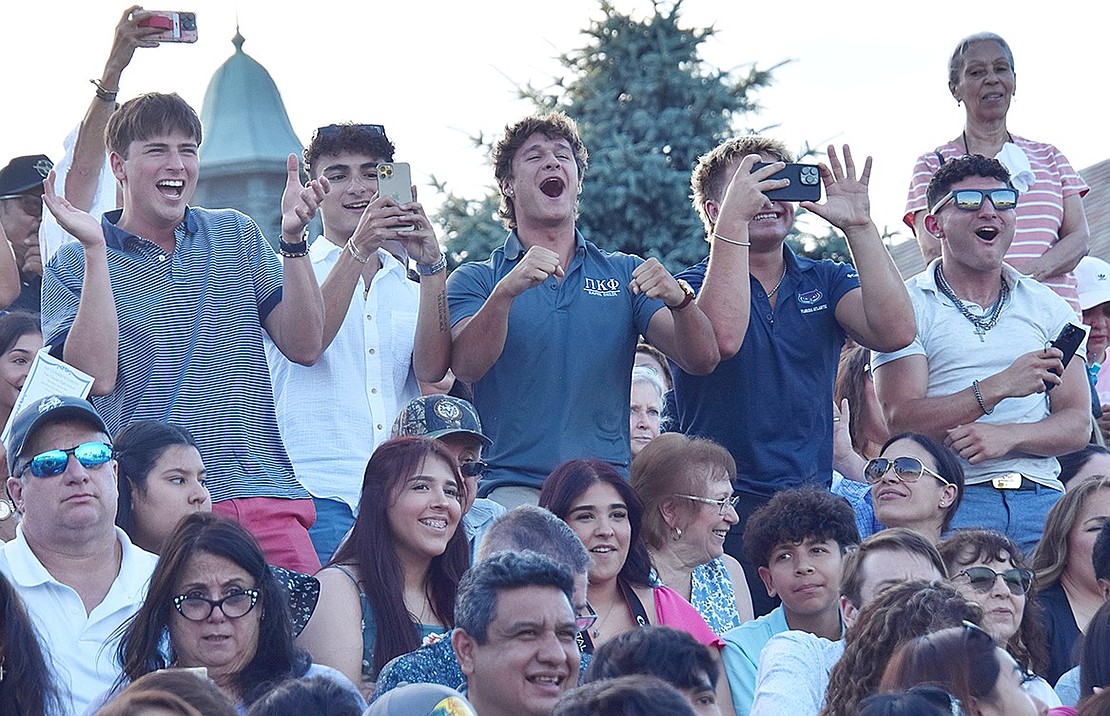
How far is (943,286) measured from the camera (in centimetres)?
720

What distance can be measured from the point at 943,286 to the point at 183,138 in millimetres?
3221

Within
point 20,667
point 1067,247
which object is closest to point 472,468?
point 20,667

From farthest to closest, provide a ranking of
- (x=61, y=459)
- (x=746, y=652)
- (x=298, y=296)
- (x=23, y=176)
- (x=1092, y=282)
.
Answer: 1. (x=1092, y=282)
2. (x=23, y=176)
3. (x=298, y=296)
4. (x=746, y=652)
5. (x=61, y=459)

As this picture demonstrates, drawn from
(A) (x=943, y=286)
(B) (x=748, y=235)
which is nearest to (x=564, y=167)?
(B) (x=748, y=235)

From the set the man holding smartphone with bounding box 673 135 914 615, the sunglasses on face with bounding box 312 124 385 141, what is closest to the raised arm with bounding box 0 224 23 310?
the sunglasses on face with bounding box 312 124 385 141

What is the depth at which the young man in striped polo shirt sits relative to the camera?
5.83 meters

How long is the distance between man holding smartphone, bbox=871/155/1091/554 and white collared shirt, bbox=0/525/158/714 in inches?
133

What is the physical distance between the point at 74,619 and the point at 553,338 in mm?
2152

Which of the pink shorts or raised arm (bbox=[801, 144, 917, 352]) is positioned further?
raised arm (bbox=[801, 144, 917, 352])

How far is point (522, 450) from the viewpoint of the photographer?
6.40 m

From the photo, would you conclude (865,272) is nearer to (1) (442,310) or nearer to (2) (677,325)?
(2) (677,325)

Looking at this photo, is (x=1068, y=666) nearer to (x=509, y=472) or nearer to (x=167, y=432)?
(x=509, y=472)

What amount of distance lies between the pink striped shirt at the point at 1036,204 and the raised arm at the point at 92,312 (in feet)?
13.0

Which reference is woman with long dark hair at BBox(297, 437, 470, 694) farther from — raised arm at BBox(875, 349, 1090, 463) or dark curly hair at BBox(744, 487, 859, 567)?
raised arm at BBox(875, 349, 1090, 463)
